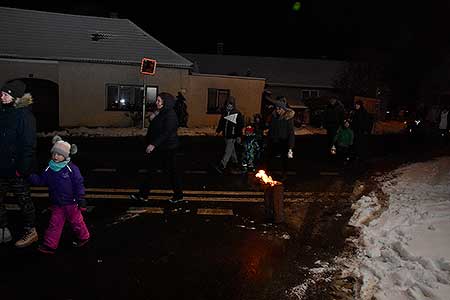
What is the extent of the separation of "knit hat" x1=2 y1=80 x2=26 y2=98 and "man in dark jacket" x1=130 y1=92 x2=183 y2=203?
230cm

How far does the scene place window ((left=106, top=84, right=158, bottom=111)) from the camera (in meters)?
21.8

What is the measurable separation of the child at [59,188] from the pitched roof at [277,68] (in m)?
32.8

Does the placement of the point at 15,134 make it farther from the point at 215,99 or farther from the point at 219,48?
the point at 219,48

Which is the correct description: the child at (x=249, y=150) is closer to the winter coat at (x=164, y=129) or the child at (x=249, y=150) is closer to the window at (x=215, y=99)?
the winter coat at (x=164, y=129)

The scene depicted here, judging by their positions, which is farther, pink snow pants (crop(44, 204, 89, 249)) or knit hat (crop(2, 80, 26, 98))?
pink snow pants (crop(44, 204, 89, 249))

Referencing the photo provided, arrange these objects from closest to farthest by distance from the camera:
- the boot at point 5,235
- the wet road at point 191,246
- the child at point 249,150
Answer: the wet road at point 191,246, the boot at point 5,235, the child at point 249,150

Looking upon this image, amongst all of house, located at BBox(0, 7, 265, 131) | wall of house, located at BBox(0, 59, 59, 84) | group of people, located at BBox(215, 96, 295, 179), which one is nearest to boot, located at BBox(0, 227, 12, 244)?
group of people, located at BBox(215, 96, 295, 179)

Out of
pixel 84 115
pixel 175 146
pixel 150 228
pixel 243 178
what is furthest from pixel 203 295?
pixel 84 115

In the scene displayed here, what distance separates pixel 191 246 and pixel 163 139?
2153mm

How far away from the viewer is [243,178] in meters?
10.2

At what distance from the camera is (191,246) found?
5660 mm

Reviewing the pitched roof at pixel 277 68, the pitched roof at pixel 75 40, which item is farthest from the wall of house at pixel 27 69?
the pitched roof at pixel 277 68

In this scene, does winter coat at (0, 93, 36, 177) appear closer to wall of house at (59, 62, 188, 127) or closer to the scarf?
A: the scarf

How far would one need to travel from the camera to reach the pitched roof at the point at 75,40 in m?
20.3
